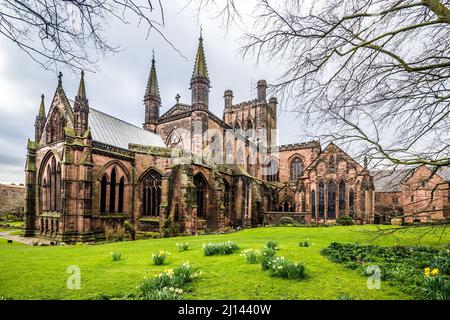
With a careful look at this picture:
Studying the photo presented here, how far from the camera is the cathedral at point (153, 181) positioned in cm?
1705

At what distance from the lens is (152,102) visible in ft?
107

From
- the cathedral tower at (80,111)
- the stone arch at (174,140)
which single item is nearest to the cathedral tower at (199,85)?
the stone arch at (174,140)

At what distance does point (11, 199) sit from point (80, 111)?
27471mm

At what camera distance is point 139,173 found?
2055 centimetres

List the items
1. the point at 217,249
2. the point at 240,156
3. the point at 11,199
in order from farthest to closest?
1. the point at 240,156
2. the point at 11,199
3. the point at 217,249

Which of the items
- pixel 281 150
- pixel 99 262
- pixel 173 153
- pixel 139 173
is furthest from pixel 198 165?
pixel 281 150

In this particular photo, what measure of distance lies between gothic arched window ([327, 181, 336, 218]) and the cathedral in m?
0.11

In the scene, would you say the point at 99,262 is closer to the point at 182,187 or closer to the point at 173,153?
the point at 182,187

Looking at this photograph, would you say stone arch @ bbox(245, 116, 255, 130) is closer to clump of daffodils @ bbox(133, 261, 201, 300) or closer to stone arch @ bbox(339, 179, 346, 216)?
stone arch @ bbox(339, 179, 346, 216)

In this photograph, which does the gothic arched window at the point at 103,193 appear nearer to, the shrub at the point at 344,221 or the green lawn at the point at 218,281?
the green lawn at the point at 218,281

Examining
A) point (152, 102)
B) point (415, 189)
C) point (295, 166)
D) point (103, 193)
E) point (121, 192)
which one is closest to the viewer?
point (415, 189)

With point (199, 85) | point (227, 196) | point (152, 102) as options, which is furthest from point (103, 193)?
point (152, 102)

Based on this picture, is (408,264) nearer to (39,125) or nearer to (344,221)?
(344,221)

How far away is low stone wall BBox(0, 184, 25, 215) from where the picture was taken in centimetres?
3378
